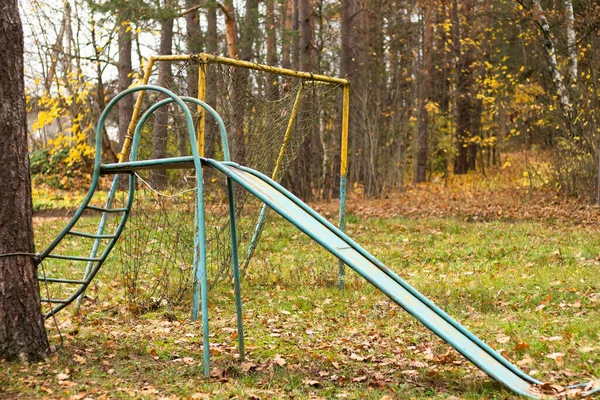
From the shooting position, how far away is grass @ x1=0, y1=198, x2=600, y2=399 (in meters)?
3.94

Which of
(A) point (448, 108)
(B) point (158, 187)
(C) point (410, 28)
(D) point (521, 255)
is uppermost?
(C) point (410, 28)

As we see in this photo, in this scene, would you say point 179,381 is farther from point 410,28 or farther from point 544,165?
point 410,28

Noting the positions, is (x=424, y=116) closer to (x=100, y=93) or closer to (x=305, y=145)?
(x=305, y=145)

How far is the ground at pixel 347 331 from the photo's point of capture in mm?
3945

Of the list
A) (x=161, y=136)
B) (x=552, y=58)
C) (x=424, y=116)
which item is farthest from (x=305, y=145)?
(x=161, y=136)

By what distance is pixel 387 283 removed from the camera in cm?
373

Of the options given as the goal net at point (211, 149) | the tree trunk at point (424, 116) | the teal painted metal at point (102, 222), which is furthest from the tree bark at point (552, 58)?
the teal painted metal at point (102, 222)

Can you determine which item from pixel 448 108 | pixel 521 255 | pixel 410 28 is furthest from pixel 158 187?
pixel 448 108

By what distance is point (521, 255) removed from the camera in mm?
8672

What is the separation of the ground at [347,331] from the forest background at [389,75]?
410 cm

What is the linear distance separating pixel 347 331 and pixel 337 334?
112 millimetres

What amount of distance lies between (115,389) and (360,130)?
14204 millimetres

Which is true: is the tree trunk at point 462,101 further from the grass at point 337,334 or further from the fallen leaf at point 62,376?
the fallen leaf at point 62,376

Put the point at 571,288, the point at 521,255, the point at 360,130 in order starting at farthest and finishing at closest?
the point at 360,130, the point at 521,255, the point at 571,288
